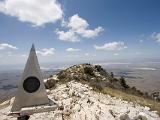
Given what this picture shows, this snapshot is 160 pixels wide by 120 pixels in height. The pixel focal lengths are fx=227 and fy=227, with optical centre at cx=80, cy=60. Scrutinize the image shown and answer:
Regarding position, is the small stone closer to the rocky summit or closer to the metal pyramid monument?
the rocky summit

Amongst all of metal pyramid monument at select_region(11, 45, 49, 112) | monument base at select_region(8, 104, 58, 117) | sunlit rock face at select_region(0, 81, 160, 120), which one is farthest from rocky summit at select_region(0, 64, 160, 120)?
metal pyramid monument at select_region(11, 45, 49, 112)

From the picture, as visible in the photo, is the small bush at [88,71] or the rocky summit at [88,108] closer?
the rocky summit at [88,108]

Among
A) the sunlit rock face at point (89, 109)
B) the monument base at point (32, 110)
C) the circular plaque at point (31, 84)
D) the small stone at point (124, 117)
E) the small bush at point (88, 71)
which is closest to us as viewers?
the small stone at point (124, 117)

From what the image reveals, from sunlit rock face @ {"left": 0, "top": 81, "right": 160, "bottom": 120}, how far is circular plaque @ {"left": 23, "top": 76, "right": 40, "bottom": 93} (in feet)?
8.39

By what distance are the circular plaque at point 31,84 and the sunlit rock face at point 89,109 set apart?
2.56 metres

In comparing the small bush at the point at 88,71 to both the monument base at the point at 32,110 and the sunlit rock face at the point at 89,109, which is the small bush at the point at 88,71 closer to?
the sunlit rock face at the point at 89,109

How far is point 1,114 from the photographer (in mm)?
24938

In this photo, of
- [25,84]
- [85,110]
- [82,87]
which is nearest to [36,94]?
[25,84]

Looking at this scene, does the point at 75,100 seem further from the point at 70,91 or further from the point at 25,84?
the point at 25,84

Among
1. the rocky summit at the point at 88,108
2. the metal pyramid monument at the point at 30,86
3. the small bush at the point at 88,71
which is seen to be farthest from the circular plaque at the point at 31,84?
the small bush at the point at 88,71

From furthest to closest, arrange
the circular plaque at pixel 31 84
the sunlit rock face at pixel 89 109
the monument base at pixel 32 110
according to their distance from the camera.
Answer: the circular plaque at pixel 31 84 < the monument base at pixel 32 110 < the sunlit rock face at pixel 89 109

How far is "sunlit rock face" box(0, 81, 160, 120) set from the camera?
18.5 m

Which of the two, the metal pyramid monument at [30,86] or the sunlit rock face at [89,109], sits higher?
the metal pyramid monument at [30,86]

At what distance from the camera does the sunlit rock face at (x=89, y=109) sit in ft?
60.7
